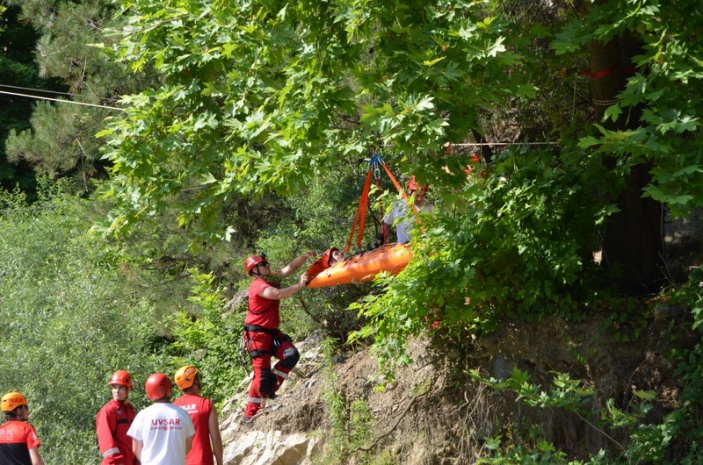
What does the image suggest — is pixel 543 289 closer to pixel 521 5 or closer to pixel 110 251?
pixel 521 5

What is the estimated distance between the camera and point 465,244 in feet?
28.8

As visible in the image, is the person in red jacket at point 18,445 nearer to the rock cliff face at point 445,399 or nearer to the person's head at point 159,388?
the person's head at point 159,388

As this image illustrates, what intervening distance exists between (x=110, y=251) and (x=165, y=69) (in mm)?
9913

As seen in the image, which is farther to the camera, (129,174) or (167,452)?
(129,174)

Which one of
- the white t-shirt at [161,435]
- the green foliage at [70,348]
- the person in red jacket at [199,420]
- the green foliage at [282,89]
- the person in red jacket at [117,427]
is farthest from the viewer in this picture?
the green foliage at [70,348]

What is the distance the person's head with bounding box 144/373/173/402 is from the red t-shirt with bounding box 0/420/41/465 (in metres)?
1.78

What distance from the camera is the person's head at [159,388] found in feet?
25.2

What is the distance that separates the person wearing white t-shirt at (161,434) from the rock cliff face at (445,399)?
2844 millimetres

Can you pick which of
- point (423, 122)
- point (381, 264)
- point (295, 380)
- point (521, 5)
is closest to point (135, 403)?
point (295, 380)

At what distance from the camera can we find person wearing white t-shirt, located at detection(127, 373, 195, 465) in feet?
24.5

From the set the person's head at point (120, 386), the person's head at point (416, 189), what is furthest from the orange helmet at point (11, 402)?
the person's head at point (416, 189)

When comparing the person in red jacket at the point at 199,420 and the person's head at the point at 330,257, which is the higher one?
the person's head at the point at 330,257

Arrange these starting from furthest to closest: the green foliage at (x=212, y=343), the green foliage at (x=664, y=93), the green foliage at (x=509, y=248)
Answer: the green foliage at (x=212, y=343)
the green foliage at (x=509, y=248)
the green foliage at (x=664, y=93)

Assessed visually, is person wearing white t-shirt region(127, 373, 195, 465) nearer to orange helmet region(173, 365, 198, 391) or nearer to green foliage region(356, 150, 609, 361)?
orange helmet region(173, 365, 198, 391)
